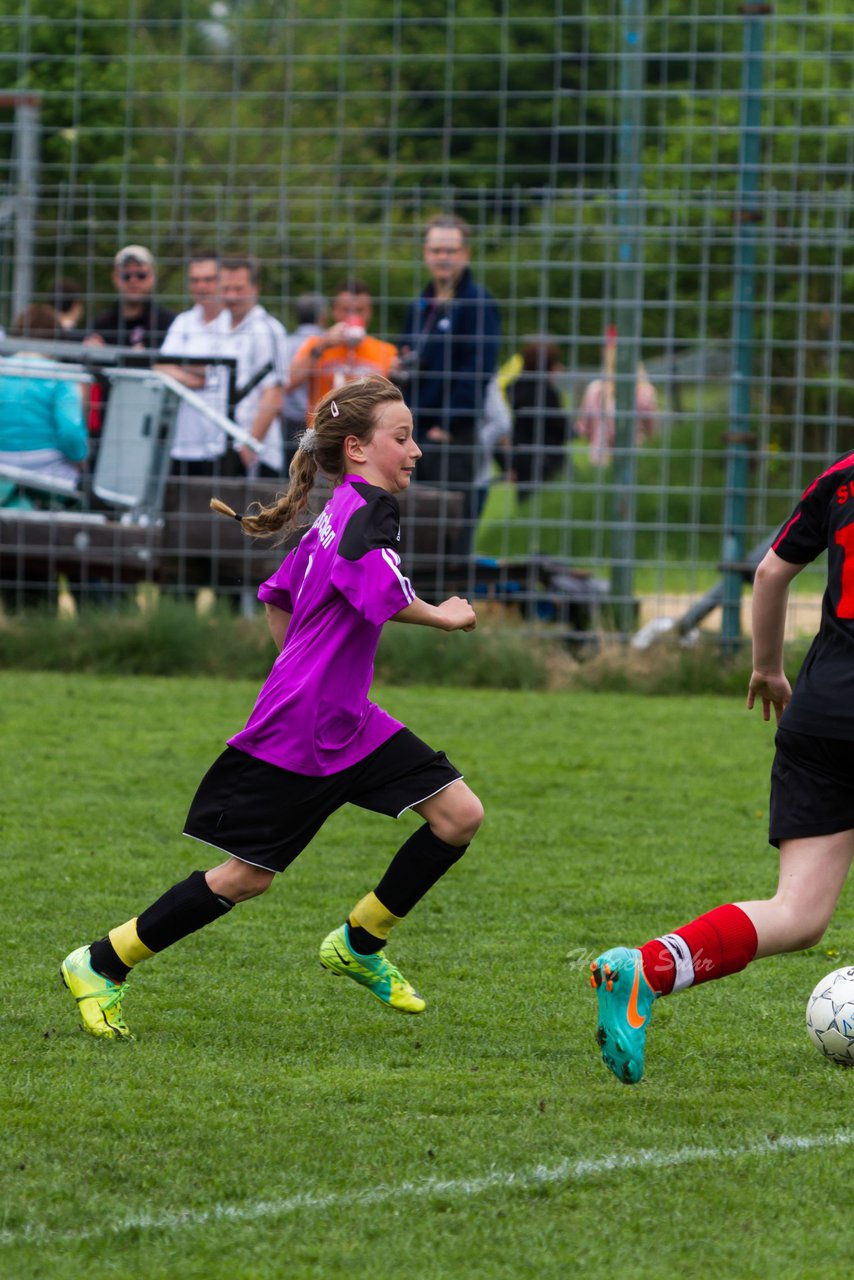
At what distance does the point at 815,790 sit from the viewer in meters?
3.94

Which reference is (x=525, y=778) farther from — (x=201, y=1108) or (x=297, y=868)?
(x=201, y=1108)

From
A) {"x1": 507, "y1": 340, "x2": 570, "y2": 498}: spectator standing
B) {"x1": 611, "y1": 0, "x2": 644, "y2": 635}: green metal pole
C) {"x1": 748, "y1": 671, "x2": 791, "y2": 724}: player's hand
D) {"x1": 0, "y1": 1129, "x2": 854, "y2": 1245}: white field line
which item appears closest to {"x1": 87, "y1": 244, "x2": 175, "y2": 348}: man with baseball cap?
{"x1": 507, "y1": 340, "x2": 570, "y2": 498}: spectator standing

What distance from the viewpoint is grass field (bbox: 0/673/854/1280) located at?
319cm

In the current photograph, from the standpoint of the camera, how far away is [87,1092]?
13.0 ft

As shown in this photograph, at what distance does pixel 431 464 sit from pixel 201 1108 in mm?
7480

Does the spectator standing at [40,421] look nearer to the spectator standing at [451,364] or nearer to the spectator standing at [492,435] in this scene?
the spectator standing at [451,364]

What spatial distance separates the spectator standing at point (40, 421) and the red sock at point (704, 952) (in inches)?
306

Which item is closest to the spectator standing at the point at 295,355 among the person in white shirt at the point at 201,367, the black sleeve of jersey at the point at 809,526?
the person in white shirt at the point at 201,367

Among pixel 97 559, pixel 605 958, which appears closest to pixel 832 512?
pixel 605 958

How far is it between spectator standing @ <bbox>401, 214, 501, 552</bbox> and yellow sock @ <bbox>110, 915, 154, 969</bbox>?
261 inches

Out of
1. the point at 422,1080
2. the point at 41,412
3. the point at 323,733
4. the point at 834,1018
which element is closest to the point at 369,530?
the point at 323,733

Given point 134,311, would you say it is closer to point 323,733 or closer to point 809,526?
point 323,733

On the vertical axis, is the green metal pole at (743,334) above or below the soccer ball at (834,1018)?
above

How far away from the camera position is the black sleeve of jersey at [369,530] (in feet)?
14.3
